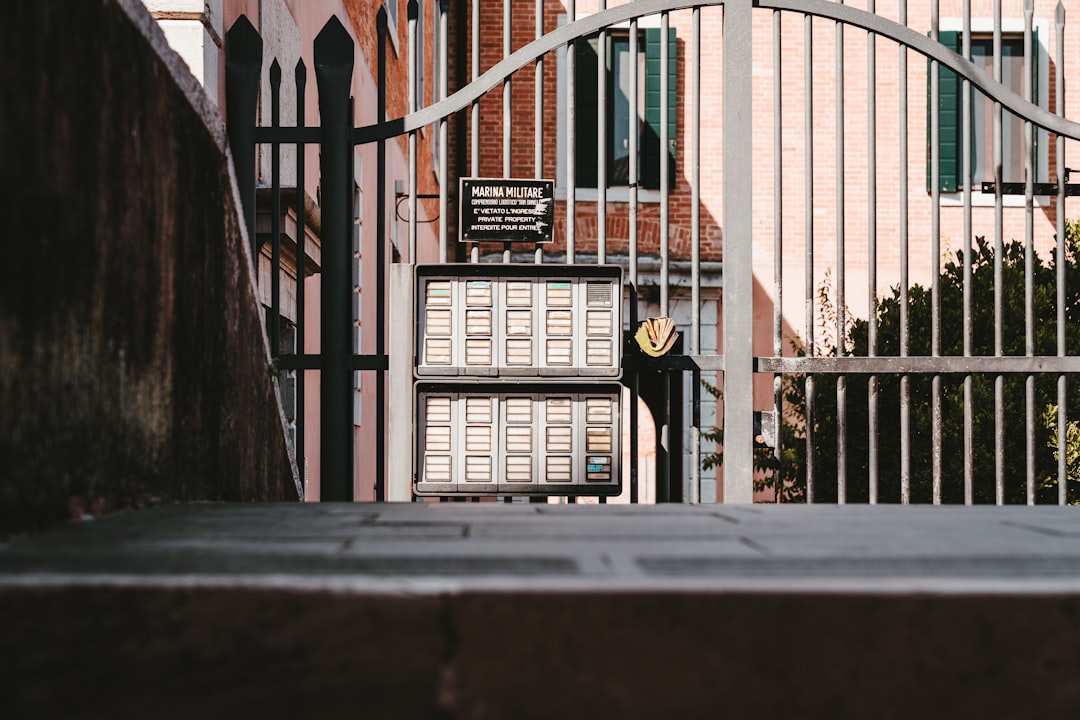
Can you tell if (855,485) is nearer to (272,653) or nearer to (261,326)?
(261,326)

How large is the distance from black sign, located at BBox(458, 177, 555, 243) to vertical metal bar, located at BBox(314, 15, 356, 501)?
1.33 ft

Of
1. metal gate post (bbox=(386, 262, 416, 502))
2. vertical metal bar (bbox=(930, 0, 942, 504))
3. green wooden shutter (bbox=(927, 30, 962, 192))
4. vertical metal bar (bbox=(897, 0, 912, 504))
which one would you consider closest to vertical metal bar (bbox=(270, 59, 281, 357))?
metal gate post (bbox=(386, 262, 416, 502))

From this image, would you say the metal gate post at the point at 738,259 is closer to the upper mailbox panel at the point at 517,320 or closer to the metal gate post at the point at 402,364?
the upper mailbox panel at the point at 517,320

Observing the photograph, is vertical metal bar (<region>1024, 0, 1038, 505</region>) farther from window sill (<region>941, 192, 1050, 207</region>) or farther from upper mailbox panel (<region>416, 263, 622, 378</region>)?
window sill (<region>941, 192, 1050, 207</region>)

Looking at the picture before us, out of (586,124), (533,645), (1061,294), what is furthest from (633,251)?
(586,124)

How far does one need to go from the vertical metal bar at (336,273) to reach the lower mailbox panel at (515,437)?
34cm

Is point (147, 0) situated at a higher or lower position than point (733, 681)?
higher

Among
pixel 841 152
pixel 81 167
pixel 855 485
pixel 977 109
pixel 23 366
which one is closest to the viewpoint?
pixel 23 366

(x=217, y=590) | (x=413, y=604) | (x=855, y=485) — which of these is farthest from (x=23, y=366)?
(x=855, y=485)

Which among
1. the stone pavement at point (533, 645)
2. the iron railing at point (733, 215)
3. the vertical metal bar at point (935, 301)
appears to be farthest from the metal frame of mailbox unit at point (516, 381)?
the stone pavement at point (533, 645)

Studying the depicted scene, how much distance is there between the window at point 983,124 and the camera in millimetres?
11711

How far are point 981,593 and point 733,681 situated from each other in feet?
1.10

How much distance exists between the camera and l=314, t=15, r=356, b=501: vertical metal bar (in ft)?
15.5

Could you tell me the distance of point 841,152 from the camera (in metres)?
4.93
